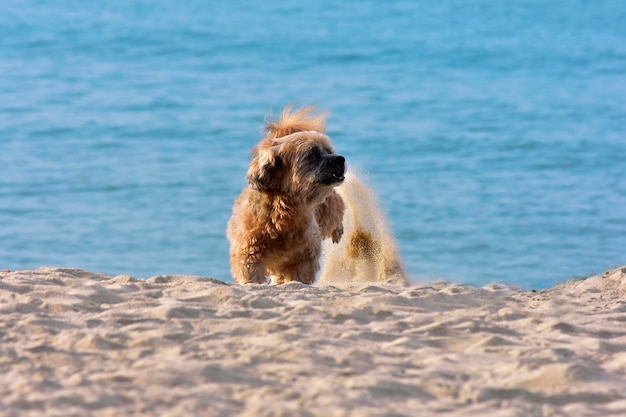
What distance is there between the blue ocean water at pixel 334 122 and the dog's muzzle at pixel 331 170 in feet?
4.67

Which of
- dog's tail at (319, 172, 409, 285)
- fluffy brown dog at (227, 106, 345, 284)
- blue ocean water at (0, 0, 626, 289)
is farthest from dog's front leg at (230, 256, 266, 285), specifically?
dog's tail at (319, 172, 409, 285)

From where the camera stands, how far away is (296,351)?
15.9 ft

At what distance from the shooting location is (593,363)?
4.93 m

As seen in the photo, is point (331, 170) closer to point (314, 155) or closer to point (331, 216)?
point (314, 155)

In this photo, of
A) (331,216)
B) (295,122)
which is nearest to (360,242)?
(331,216)

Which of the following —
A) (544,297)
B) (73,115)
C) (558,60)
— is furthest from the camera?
(558,60)

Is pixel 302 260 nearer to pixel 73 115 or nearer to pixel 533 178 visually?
pixel 533 178

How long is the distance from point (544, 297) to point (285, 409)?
3041 mm

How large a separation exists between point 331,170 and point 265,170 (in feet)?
1.54

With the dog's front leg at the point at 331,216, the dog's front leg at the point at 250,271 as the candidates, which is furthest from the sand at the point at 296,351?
the dog's front leg at the point at 331,216

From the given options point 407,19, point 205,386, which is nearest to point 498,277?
point 205,386

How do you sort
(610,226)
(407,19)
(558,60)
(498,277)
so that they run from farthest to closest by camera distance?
1. (407,19)
2. (558,60)
3. (610,226)
4. (498,277)

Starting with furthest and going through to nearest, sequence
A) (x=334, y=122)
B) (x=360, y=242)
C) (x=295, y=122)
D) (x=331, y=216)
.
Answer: (x=334, y=122), (x=360, y=242), (x=331, y=216), (x=295, y=122)

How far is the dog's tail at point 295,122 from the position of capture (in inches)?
300
